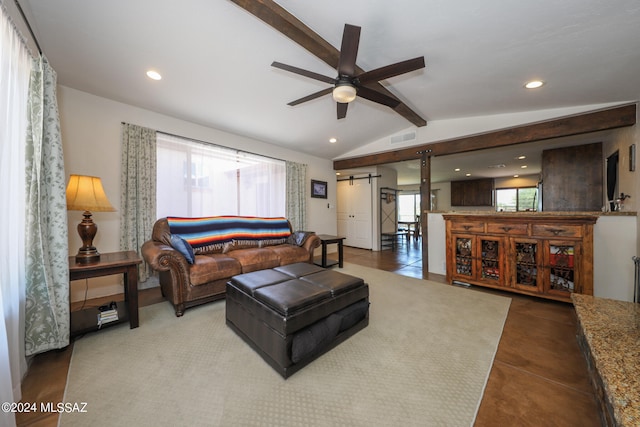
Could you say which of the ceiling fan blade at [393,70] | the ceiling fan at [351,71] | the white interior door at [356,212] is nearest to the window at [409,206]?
the white interior door at [356,212]

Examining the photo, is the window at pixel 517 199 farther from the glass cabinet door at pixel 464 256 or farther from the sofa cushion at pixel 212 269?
the sofa cushion at pixel 212 269

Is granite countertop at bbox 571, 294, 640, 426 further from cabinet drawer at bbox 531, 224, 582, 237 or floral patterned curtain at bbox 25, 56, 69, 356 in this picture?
floral patterned curtain at bbox 25, 56, 69, 356

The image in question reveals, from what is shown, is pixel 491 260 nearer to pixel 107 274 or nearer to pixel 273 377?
pixel 273 377

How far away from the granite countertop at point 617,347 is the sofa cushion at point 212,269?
9.46 feet

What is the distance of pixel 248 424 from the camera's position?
1167mm

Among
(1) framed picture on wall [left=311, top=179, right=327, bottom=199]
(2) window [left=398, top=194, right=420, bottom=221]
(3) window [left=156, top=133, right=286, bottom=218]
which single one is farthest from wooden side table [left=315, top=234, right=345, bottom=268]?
(2) window [left=398, top=194, right=420, bottom=221]

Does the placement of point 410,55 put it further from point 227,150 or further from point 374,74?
point 227,150

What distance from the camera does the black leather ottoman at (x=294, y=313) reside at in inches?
59.8

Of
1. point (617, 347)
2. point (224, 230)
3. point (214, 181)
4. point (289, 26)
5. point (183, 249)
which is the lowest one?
point (617, 347)

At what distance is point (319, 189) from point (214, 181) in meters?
2.52

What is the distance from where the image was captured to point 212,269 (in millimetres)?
2549

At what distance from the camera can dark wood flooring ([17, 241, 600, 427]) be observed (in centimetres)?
122

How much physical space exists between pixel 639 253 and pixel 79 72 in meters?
6.21

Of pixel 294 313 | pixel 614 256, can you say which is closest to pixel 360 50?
pixel 294 313
